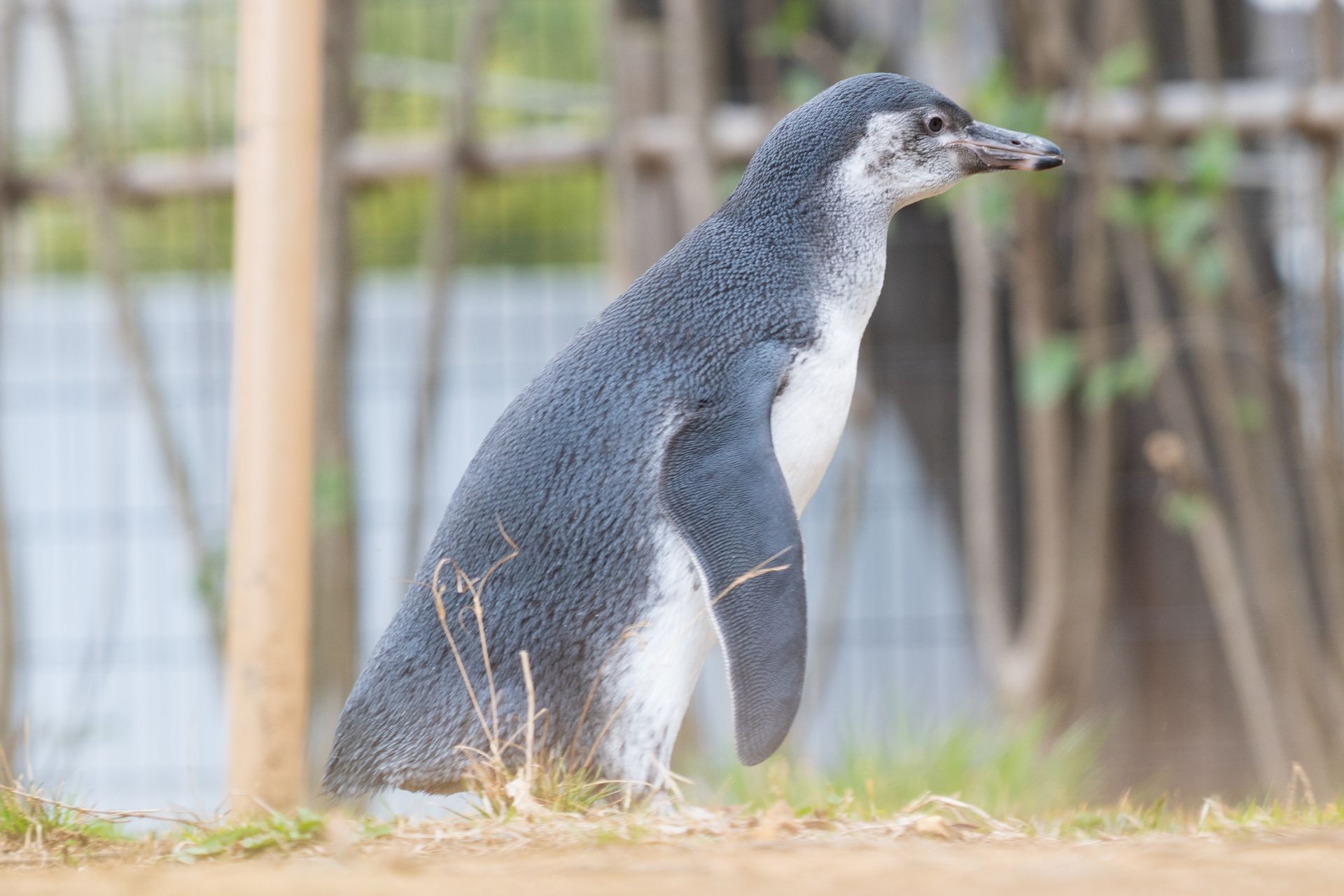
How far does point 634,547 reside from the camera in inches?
65.3

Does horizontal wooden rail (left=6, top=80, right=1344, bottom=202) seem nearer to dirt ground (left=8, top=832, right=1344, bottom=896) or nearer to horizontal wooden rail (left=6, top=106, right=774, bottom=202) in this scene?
horizontal wooden rail (left=6, top=106, right=774, bottom=202)

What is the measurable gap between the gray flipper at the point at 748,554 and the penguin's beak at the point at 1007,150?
22.4 inches

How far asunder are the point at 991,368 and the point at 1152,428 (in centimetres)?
110

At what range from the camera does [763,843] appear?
1368 mm

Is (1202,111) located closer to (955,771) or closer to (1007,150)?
(955,771)

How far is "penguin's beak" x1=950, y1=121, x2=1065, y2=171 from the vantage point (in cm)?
195

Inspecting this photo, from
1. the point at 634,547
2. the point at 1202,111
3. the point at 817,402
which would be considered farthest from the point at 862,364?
the point at 634,547

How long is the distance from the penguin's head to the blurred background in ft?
5.10

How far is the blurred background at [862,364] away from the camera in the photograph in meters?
4.09

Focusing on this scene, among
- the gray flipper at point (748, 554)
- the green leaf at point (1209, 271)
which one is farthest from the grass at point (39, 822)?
the green leaf at point (1209, 271)

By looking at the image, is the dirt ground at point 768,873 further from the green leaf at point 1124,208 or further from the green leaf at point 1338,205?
the green leaf at point 1124,208

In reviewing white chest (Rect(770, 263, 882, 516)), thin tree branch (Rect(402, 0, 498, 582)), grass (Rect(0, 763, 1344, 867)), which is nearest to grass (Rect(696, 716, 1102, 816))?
grass (Rect(0, 763, 1344, 867))

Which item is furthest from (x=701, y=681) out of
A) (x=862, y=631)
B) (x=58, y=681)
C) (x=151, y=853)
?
(x=151, y=853)

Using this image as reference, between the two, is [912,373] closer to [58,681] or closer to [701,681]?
[701,681]
